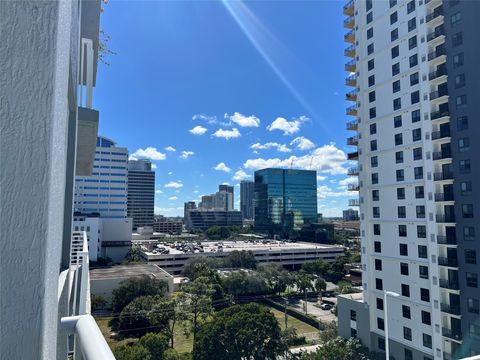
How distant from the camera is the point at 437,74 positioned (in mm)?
15375

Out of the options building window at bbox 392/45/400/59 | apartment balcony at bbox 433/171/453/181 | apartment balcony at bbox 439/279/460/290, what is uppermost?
building window at bbox 392/45/400/59

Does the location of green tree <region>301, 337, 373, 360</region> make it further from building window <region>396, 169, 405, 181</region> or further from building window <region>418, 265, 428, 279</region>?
building window <region>396, 169, 405, 181</region>

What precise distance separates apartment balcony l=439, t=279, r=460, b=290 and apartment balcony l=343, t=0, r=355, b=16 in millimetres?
16989

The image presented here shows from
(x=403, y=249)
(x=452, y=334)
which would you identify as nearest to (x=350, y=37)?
(x=403, y=249)

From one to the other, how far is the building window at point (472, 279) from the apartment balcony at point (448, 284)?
495 mm

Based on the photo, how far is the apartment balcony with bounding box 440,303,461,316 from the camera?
13.9 m

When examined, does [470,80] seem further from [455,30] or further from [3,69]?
[3,69]

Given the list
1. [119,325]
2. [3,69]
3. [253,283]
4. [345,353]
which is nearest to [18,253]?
[3,69]

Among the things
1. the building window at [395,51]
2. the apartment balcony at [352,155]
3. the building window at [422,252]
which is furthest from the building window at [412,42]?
the building window at [422,252]

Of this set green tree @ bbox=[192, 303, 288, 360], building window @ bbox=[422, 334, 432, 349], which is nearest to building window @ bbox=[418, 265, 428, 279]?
building window @ bbox=[422, 334, 432, 349]

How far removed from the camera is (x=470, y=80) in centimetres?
1423

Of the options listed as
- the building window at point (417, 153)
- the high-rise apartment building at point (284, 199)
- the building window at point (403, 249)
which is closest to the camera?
the building window at point (417, 153)

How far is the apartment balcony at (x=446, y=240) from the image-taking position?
14.5m

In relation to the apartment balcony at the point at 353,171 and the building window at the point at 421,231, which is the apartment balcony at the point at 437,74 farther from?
the building window at the point at 421,231
